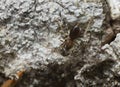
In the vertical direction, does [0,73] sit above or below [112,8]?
below

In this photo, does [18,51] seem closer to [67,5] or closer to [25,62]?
[25,62]

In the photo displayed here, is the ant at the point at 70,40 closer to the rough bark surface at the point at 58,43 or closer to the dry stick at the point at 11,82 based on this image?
the rough bark surface at the point at 58,43

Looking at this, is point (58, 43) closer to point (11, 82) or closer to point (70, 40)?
point (70, 40)

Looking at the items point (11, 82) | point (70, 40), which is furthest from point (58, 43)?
point (11, 82)

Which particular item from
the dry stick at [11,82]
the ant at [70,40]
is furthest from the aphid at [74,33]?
the dry stick at [11,82]

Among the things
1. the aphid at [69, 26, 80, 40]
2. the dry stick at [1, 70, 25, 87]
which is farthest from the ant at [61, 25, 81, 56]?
the dry stick at [1, 70, 25, 87]

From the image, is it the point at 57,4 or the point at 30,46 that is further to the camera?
the point at 57,4

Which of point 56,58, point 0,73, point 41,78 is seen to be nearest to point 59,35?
point 56,58

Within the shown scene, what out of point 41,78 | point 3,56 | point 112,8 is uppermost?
point 112,8
